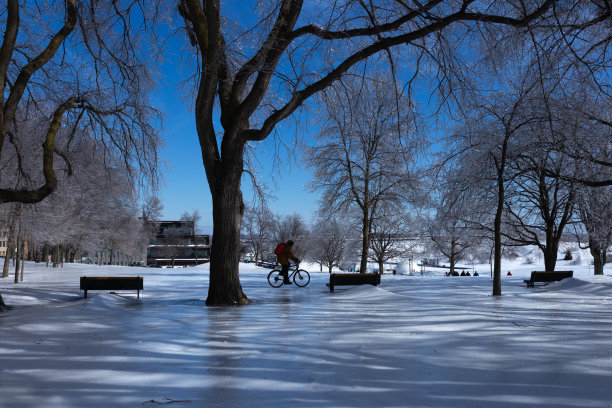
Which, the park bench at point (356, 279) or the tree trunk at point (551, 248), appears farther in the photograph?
the tree trunk at point (551, 248)

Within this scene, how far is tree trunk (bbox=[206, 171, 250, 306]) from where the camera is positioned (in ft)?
33.2

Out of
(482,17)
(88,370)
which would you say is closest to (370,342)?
(88,370)

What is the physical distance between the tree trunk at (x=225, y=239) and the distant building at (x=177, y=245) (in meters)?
72.0

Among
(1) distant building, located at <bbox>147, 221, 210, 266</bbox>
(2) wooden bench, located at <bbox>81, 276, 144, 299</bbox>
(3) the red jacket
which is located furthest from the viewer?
(1) distant building, located at <bbox>147, 221, 210, 266</bbox>

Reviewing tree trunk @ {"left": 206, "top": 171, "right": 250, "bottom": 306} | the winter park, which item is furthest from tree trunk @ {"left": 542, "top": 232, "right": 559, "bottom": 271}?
tree trunk @ {"left": 206, "top": 171, "right": 250, "bottom": 306}

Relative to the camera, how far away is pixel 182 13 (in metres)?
10.8

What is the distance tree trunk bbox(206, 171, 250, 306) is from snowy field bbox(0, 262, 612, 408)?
192cm

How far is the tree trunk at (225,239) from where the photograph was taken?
1011 centimetres

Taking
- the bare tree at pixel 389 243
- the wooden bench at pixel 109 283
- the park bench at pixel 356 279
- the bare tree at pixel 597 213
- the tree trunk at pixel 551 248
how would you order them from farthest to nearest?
the bare tree at pixel 389 243 < the tree trunk at pixel 551 248 < the bare tree at pixel 597 213 < the park bench at pixel 356 279 < the wooden bench at pixel 109 283

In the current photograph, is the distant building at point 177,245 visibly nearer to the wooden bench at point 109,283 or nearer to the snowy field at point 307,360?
the wooden bench at point 109,283

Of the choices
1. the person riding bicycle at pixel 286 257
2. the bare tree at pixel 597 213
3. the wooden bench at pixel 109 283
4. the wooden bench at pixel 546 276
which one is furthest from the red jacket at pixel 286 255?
the bare tree at pixel 597 213

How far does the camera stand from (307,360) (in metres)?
4.71

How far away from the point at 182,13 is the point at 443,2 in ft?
19.0

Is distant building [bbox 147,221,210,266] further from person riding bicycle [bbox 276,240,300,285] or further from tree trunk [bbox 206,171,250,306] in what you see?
tree trunk [bbox 206,171,250,306]
